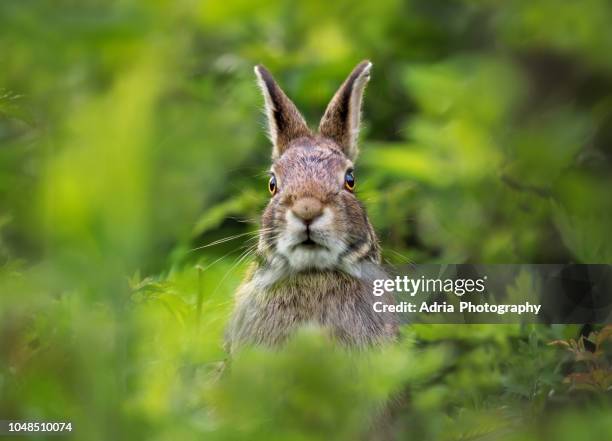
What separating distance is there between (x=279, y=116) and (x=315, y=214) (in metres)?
0.55

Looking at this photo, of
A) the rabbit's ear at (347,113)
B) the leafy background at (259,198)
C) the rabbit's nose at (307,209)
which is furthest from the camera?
the rabbit's ear at (347,113)

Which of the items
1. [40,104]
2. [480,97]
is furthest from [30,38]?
[480,97]

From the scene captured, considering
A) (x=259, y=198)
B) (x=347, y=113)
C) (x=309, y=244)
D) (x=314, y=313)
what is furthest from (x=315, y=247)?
(x=259, y=198)

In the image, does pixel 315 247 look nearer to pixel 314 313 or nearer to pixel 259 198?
pixel 314 313

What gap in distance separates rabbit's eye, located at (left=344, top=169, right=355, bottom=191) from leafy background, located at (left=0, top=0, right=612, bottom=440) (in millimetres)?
415

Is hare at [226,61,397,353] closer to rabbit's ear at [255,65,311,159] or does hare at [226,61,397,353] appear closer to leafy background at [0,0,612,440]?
rabbit's ear at [255,65,311,159]

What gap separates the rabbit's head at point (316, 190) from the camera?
3.12 m

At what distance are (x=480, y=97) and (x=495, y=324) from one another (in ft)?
2.69

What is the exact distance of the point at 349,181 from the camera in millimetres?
3439

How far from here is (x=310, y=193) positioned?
3203mm

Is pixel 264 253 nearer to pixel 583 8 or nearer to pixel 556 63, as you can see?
pixel 583 8

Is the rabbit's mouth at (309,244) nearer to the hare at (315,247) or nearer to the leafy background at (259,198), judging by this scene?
the hare at (315,247)

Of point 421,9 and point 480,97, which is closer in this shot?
point 480,97

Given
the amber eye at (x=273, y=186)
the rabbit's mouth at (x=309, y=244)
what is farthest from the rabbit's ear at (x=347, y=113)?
the rabbit's mouth at (x=309, y=244)
